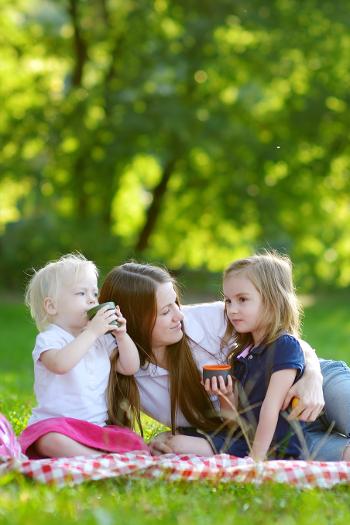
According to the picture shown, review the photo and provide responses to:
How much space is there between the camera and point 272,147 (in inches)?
664

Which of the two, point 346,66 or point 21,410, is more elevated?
point 346,66

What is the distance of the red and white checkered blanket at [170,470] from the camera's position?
342cm

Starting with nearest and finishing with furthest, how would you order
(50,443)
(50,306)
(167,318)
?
(50,443) < (50,306) < (167,318)

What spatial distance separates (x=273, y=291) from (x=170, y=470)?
1074 millimetres

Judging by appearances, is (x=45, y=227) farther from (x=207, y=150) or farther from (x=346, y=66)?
(x=346, y=66)

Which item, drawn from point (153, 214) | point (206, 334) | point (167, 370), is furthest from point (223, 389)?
point (153, 214)

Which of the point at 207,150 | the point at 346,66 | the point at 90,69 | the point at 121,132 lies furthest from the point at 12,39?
the point at 346,66

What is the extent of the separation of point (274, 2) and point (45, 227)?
5438 mm

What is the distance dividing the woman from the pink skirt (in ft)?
0.68

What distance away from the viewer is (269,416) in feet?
12.6

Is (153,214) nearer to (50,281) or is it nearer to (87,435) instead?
(50,281)

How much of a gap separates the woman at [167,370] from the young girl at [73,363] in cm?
12

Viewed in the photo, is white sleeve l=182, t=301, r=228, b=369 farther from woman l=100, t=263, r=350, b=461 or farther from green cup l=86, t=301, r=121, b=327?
green cup l=86, t=301, r=121, b=327

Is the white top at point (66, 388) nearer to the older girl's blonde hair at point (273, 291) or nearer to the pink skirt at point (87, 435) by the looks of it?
the pink skirt at point (87, 435)
